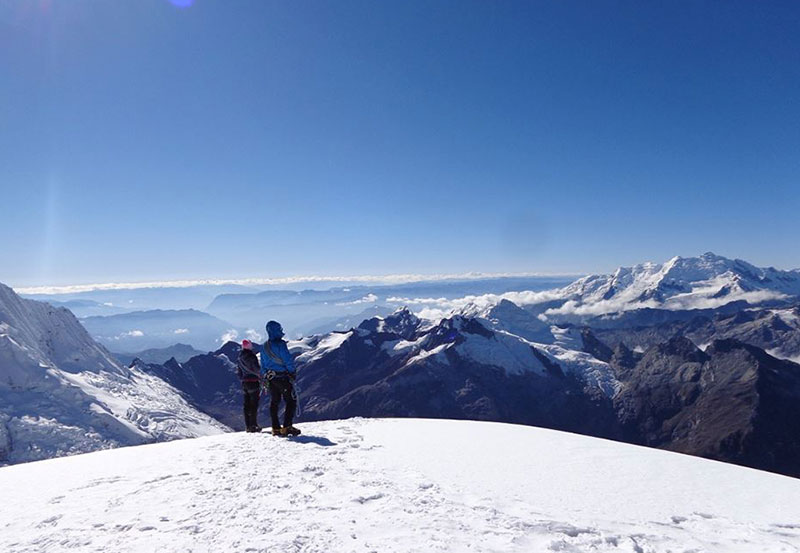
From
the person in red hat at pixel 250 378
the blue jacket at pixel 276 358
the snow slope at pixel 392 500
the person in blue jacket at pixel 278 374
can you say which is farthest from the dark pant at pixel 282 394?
the person in red hat at pixel 250 378

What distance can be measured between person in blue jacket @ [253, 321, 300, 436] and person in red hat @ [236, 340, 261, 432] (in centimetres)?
175

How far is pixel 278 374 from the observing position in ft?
48.3

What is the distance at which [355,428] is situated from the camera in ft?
51.8

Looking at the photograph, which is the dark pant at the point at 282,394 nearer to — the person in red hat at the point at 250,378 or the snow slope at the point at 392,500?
the snow slope at the point at 392,500

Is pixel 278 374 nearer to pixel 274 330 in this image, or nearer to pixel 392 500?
pixel 274 330

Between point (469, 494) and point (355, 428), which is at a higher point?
point (469, 494)

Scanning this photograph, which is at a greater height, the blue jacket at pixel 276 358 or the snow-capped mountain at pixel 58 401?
the blue jacket at pixel 276 358

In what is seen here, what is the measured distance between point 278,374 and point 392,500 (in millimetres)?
7890

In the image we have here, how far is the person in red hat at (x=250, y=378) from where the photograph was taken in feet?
53.9

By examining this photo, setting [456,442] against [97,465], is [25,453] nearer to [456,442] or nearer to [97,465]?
[97,465]

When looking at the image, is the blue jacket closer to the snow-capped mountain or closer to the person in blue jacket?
the person in blue jacket

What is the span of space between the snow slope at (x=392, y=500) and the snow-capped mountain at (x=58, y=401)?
2489 inches

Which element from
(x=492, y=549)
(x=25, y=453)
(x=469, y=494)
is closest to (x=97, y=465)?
(x=469, y=494)

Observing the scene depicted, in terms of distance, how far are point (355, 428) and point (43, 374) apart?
8273 centimetres
